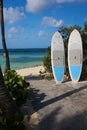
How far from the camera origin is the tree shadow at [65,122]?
6227 mm

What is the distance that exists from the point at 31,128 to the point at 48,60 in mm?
7309

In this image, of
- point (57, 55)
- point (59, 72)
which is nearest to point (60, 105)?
point (59, 72)

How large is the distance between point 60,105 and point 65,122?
144cm

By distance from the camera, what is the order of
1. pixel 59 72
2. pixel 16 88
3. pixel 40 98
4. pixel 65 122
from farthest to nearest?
pixel 59 72 < pixel 40 98 < pixel 16 88 < pixel 65 122

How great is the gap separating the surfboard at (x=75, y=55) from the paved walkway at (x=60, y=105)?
580 mm

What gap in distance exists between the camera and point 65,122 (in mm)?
6586

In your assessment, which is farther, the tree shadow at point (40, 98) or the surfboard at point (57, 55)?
the surfboard at point (57, 55)

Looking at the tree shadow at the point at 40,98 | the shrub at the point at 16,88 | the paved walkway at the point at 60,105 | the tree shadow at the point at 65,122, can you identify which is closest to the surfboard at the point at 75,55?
the paved walkway at the point at 60,105

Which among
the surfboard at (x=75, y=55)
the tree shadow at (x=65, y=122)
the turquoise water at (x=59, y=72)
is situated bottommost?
the tree shadow at (x=65, y=122)

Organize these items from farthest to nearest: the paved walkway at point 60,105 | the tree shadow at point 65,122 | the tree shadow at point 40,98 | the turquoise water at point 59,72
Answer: the turquoise water at point 59,72 → the tree shadow at point 40,98 → the paved walkway at point 60,105 → the tree shadow at point 65,122

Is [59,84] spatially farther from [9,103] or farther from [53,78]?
[9,103]

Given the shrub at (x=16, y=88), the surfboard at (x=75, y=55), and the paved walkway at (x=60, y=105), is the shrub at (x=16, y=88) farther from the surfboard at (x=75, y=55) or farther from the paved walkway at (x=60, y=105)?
the surfboard at (x=75, y=55)

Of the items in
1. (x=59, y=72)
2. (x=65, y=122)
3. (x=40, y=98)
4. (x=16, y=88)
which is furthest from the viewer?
(x=59, y=72)

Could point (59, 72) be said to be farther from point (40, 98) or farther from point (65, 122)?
point (65, 122)
